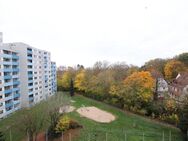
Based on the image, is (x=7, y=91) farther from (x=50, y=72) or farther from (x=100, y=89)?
(x=50, y=72)

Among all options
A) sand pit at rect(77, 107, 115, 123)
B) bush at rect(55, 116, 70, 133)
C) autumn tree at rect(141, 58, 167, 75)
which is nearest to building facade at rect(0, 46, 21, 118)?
sand pit at rect(77, 107, 115, 123)

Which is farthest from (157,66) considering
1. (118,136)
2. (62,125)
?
(62,125)

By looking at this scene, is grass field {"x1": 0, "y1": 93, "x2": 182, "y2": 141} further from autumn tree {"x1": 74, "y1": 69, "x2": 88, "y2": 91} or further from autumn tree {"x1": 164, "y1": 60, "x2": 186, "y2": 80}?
autumn tree {"x1": 164, "y1": 60, "x2": 186, "y2": 80}

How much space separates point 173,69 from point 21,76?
45340 millimetres

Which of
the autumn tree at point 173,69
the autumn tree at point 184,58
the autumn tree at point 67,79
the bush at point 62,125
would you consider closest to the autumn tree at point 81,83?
the autumn tree at point 67,79

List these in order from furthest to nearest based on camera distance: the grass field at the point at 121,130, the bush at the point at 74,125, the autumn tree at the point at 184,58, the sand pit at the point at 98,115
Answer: the autumn tree at the point at 184,58 < the sand pit at the point at 98,115 < the bush at the point at 74,125 < the grass field at the point at 121,130

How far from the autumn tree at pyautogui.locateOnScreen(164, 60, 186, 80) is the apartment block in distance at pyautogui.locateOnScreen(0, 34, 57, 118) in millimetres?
38890

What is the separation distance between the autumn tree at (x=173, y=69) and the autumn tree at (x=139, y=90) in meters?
29.3

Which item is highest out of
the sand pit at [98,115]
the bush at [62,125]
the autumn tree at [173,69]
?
the autumn tree at [173,69]

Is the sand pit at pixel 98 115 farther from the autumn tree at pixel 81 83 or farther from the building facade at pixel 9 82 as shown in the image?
the autumn tree at pixel 81 83

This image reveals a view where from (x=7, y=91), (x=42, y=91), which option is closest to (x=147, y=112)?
(x=7, y=91)

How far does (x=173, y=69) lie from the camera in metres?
63.0

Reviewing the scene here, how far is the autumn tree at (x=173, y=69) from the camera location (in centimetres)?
6222

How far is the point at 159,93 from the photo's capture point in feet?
149
